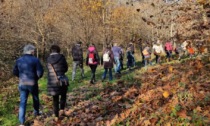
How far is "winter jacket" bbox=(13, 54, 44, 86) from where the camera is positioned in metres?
8.22

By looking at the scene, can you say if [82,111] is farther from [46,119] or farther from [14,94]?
[14,94]

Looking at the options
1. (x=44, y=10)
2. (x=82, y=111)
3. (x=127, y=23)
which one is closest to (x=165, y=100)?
(x=82, y=111)

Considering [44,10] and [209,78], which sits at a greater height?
[44,10]

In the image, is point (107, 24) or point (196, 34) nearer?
point (196, 34)

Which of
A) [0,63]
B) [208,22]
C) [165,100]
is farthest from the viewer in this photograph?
[0,63]

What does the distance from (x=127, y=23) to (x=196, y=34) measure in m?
33.5

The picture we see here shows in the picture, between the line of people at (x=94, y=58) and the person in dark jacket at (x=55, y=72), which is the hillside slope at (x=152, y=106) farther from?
the line of people at (x=94, y=58)

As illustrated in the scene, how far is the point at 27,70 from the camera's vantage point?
26.9 feet

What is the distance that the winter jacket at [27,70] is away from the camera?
324 inches

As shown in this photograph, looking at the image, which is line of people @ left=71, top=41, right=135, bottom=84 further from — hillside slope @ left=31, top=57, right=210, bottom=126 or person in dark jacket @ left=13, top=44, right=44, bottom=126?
person in dark jacket @ left=13, top=44, right=44, bottom=126

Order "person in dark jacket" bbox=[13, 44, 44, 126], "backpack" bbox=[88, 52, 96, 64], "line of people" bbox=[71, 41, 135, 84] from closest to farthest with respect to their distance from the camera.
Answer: "person in dark jacket" bbox=[13, 44, 44, 126], "backpack" bbox=[88, 52, 96, 64], "line of people" bbox=[71, 41, 135, 84]

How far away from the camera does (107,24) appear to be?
31781mm

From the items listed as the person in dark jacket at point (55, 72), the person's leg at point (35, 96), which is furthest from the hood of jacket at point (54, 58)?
the person's leg at point (35, 96)

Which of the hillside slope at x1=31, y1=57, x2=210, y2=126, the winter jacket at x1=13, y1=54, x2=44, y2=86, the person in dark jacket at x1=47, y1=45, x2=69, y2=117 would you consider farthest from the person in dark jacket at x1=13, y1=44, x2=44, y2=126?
the hillside slope at x1=31, y1=57, x2=210, y2=126
